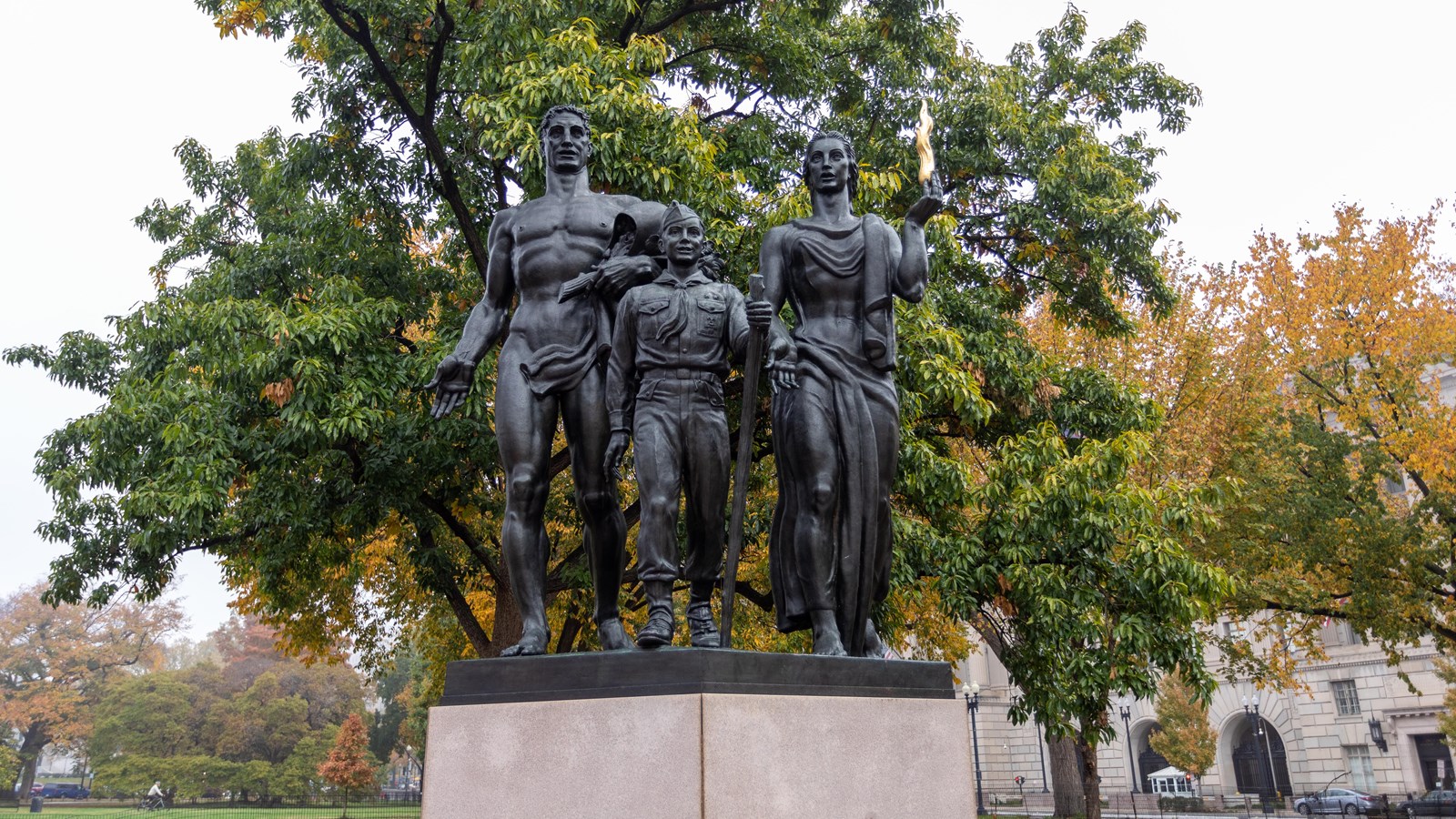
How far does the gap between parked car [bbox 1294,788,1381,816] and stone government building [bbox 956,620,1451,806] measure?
1848 millimetres

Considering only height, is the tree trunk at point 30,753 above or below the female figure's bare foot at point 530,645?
above

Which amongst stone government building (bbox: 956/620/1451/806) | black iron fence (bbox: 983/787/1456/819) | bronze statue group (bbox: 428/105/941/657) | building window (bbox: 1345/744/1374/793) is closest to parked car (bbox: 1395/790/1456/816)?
black iron fence (bbox: 983/787/1456/819)

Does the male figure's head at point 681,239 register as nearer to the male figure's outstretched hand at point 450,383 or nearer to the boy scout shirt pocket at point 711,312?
the boy scout shirt pocket at point 711,312

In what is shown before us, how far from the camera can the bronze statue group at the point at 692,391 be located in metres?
5.38

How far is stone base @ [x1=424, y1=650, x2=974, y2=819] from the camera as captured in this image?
424 cm

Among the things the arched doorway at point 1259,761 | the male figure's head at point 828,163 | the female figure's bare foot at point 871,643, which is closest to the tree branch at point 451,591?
the female figure's bare foot at point 871,643

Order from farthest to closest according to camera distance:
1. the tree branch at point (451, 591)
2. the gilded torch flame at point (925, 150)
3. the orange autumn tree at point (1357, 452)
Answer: the orange autumn tree at point (1357, 452) < the tree branch at point (451, 591) < the gilded torch flame at point (925, 150)

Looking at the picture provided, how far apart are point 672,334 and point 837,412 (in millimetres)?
953

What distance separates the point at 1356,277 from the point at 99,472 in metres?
20.0

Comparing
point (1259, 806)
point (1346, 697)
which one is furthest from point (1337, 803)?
point (1346, 697)

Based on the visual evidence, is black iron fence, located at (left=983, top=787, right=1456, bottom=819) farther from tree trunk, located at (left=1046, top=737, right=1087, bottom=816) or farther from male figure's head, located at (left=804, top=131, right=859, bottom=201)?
male figure's head, located at (left=804, top=131, right=859, bottom=201)

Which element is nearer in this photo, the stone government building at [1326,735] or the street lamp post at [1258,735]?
the stone government building at [1326,735]

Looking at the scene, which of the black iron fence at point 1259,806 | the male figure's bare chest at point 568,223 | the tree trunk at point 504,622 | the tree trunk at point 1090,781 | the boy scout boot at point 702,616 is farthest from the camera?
the black iron fence at point 1259,806

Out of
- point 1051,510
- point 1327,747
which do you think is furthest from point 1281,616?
point 1327,747
